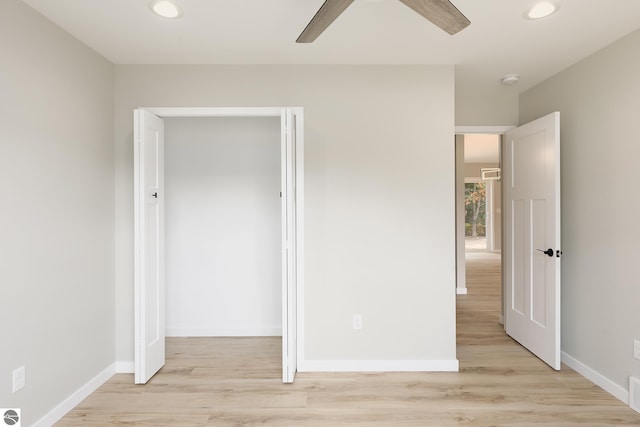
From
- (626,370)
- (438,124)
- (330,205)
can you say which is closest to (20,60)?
(330,205)

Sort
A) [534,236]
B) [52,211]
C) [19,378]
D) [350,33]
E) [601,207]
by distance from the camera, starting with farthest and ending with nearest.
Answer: [534,236]
[601,207]
[350,33]
[52,211]
[19,378]

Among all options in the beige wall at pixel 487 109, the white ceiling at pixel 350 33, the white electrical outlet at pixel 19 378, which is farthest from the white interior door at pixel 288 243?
the beige wall at pixel 487 109

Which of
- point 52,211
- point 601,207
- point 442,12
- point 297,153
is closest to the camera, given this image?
point 442,12

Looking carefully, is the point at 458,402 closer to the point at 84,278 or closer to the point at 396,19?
the point at 396,19

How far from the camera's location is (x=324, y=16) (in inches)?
64.1

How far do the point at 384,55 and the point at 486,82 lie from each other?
46.2 inches

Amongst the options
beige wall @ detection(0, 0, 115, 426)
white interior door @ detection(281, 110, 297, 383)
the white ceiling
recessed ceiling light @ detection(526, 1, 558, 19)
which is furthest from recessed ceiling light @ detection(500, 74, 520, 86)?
beige wall @ detection(0, 0, 115, 426)

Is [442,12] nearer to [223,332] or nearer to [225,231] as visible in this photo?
[225,231]

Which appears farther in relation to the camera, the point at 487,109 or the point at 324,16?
the point at 487,109

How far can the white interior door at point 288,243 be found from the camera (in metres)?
2.49

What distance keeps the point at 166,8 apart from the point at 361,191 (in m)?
1.72

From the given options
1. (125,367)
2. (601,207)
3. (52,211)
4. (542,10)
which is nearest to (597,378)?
(601,207)

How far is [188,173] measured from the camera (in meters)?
3.47

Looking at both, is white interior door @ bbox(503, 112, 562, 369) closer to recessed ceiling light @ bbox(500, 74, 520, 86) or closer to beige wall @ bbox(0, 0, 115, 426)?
recessed ceiling light @ bbox(500, 74, 520, 86)
